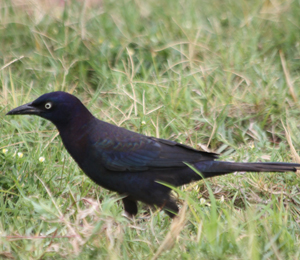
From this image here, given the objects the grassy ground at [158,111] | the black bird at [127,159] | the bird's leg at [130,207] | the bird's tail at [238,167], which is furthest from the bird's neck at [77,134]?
the bird's tail at [238,167]

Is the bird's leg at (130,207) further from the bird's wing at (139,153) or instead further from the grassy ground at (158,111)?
the bird's wing at (139,153)

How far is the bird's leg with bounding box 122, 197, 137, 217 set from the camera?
3688mm

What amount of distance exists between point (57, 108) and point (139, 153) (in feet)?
2.23

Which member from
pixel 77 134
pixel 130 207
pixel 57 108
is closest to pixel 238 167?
pixel 130 207

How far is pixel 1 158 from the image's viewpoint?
376 cm

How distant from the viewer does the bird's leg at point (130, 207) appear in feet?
12.1

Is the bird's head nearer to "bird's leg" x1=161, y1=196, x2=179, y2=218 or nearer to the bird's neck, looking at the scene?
the bird's neck

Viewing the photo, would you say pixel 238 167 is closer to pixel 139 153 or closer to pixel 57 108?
pixel 139 153

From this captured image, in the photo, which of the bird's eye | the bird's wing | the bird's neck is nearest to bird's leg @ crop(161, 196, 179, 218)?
the bird's wing

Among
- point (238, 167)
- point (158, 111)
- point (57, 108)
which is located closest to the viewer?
point (238, 167)

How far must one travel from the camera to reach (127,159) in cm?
359

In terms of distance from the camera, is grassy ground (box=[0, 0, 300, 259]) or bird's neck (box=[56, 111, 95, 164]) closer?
grassy ground (box=[0, 0, 300, 259])

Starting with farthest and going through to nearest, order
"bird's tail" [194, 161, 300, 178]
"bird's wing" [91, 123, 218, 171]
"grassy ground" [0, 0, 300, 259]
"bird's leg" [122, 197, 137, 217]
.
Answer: "bird's leg" [122, 197, 137, 217]
"bird's wing" [91, 123, 218, 171]
"bird's tail" [194, 161, 300, 178]
"grassy ground" [0, 0, 300, 259]

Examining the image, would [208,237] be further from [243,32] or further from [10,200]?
[243,32]
